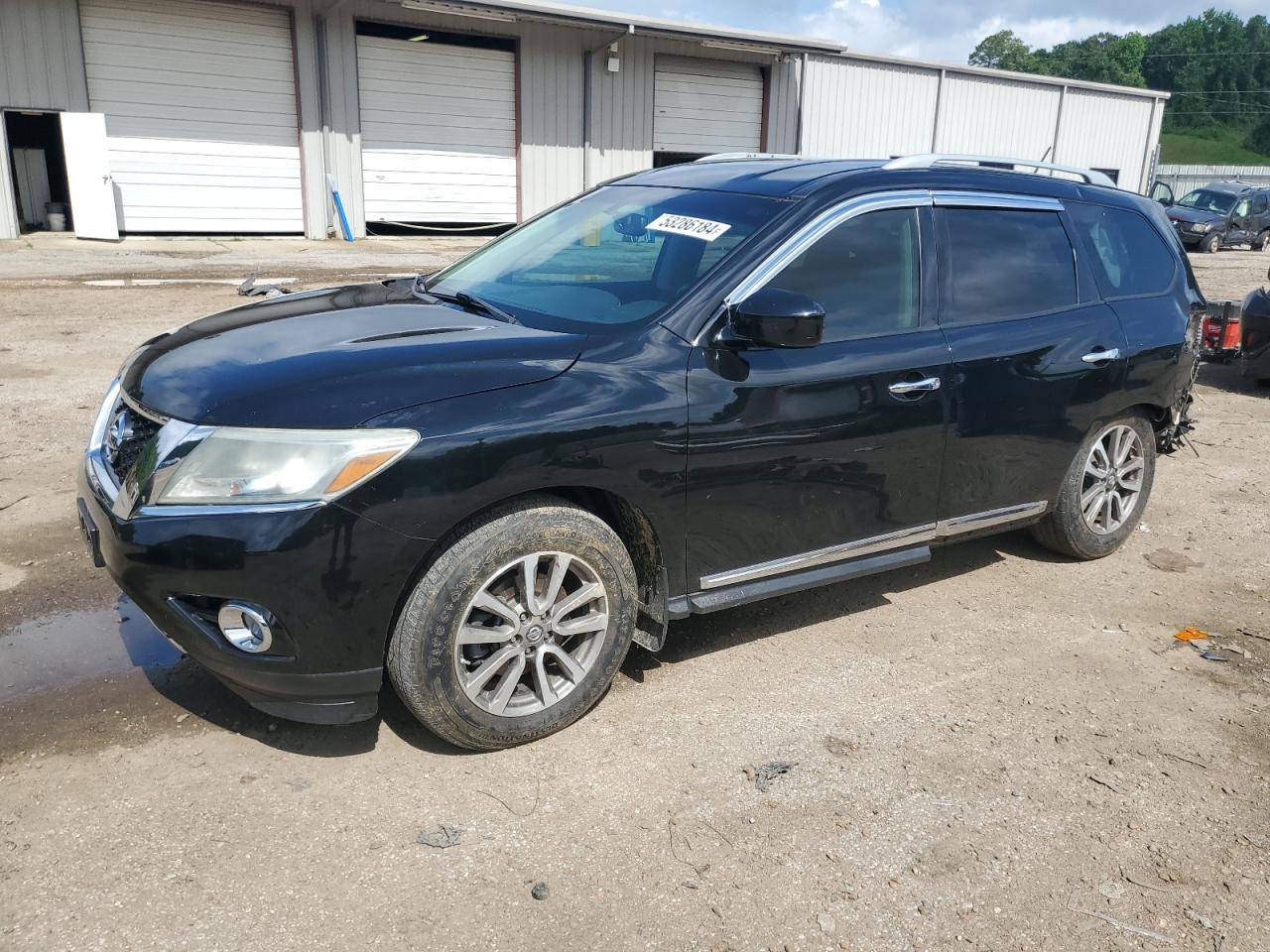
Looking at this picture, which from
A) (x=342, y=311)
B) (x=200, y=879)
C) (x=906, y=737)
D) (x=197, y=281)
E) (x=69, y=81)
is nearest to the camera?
(x=200, y=879)

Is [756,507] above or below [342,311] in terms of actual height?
below

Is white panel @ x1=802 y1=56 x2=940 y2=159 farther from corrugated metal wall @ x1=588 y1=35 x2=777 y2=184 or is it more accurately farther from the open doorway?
the open doorway

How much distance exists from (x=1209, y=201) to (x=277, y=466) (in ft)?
103

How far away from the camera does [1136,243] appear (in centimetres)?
505

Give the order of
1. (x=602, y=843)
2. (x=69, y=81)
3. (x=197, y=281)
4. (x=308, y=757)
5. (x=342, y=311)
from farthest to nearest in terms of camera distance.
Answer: (x=69, y=81), (x=197, y=281), (x=342, y=311), (x=308, y=757), (x=602, y=843)

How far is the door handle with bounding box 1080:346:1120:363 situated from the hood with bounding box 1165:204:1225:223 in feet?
85.1

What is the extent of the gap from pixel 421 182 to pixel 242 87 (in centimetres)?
391

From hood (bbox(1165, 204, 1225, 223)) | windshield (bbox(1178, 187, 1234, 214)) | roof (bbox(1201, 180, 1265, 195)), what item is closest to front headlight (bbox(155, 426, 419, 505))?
hood (bbox(1165, 204, 1225, 223))

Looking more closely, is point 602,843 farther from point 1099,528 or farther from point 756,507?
point 1099,528

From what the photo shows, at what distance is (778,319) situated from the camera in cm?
335

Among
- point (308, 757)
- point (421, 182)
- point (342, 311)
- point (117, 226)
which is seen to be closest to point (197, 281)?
point (117, 226)

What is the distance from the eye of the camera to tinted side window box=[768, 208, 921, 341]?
149 inches

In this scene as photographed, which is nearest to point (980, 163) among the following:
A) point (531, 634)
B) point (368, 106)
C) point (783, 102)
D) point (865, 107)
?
point (531, 634)

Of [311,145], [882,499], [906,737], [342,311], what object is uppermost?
[311,145]
